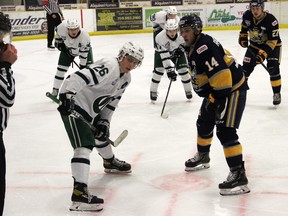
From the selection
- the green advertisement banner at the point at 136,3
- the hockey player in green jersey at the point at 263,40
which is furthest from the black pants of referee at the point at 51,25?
the hockey player in green jersey at the point at 263,40

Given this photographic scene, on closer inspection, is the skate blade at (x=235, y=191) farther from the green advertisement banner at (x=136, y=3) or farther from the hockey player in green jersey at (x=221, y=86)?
the green advertisement banner at (x=136, y=3)

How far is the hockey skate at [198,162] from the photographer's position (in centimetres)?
346

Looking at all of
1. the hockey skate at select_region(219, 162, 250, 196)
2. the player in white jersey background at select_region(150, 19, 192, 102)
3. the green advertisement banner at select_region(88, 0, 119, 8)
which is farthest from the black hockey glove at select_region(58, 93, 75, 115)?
the green advertisement banner at select_region(88, 0, 119, 8)

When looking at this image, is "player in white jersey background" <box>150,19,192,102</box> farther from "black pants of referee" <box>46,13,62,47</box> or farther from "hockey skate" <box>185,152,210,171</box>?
"black pants of referee" <box>46,13,62,47</box>

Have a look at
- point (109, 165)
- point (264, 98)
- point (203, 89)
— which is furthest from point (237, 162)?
point (264, 98)

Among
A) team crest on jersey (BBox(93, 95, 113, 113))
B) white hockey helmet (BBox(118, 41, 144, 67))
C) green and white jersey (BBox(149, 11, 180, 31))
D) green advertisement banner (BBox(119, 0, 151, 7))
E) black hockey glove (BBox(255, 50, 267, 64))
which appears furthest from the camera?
green advertisement banner (BBox(119, 0, 151, 7))

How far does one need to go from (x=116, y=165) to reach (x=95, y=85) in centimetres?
85

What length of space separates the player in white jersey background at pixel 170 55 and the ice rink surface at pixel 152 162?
0.80 feet

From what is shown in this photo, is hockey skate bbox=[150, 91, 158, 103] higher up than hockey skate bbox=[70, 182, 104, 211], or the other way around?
hockey skate bbox=[70, 182, 104, 211]

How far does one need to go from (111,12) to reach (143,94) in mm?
7214

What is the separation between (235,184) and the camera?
9.91ft

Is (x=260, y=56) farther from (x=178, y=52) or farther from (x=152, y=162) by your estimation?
(x=152, y=162)

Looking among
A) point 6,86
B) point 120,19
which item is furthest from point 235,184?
point 120,19

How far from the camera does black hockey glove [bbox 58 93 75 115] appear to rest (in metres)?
2.66
